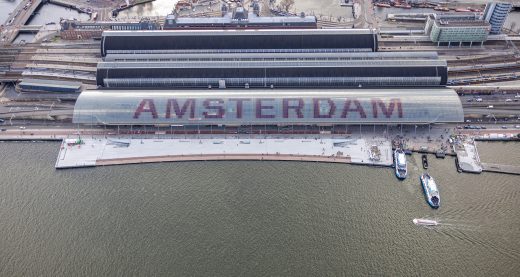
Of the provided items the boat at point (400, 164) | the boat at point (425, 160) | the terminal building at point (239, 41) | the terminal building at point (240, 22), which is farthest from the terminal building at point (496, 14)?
the boat at point (400, 164)

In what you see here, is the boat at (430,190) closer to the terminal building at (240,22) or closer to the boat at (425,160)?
the boat at (425,160)

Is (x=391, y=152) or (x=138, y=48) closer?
(x=391, y=152)

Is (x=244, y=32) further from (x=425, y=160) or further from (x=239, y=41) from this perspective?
(x=425, y=160)

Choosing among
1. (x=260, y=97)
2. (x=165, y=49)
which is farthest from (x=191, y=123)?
(x=165, y=49)

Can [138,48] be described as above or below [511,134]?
above

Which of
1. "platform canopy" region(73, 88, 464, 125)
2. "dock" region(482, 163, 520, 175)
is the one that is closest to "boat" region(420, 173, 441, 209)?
"dock" region(482, 163, 520, 175)

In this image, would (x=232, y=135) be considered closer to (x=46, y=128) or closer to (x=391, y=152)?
(x=391, y=152)
